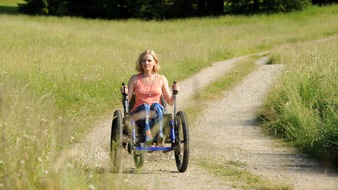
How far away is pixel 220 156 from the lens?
8.89 m

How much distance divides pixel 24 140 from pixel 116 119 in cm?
197

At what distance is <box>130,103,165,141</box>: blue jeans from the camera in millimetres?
7794

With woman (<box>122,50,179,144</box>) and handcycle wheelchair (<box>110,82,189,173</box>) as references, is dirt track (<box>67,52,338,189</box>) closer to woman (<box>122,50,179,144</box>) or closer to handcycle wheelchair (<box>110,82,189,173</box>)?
handcycle wheelchair (<box>110,82,189,173</box>)

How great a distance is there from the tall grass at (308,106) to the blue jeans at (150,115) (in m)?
2.11

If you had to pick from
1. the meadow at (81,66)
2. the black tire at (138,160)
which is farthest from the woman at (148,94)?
the meadow at (81,66)

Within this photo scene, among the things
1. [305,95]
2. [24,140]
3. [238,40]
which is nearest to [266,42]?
[238,40]

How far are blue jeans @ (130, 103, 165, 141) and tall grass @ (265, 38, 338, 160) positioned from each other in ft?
6.92

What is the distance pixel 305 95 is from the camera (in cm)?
1128

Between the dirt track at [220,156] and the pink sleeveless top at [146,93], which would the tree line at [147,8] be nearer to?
the dirt track at [220,156]

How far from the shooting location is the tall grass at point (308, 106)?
8.87 metres

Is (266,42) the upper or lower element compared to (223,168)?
lower

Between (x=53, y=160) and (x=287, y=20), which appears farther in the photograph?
(x=287, y=20)

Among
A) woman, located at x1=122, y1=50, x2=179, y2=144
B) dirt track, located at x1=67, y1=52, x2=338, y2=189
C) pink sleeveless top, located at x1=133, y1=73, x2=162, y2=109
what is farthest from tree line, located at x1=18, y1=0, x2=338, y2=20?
pink sleeveless top, located at x1=133, y1=73, x2=162, y2=109

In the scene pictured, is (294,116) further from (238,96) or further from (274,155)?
(238,96)
